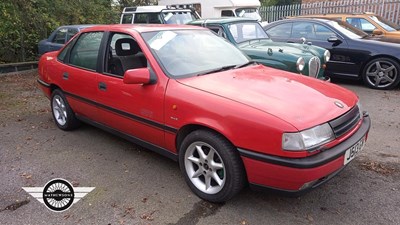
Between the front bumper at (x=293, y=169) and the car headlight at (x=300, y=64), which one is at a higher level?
the car headlight at (x=300, y=64)

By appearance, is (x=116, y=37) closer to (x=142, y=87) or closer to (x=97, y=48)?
(x=97, y=48)

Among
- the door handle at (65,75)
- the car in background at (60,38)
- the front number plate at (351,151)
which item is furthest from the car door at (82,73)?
the car in background at (60,38)

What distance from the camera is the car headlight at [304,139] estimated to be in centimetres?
246

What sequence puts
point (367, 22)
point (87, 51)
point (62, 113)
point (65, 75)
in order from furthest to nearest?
point (367, 22) < point (62, 113) < point (65, 75) < point (87, 51)

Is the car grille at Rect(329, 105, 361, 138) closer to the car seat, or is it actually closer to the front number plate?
the front number plate

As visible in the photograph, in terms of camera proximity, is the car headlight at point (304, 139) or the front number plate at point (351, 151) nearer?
the car headlight at point (304, 139)

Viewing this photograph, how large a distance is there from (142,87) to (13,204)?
1617 mm

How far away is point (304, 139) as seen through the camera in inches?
97.3

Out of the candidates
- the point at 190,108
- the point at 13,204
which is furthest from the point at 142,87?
the point at 13,204

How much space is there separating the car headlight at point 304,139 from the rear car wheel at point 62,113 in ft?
11.0

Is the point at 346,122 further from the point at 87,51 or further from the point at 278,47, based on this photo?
the point at 278,47

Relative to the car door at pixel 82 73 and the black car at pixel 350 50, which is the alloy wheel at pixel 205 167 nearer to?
the car door at pixel 82 73

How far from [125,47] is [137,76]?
3.37 feet

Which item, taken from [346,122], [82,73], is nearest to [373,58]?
[346,122]
